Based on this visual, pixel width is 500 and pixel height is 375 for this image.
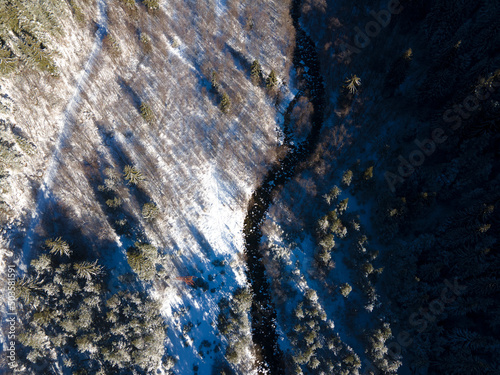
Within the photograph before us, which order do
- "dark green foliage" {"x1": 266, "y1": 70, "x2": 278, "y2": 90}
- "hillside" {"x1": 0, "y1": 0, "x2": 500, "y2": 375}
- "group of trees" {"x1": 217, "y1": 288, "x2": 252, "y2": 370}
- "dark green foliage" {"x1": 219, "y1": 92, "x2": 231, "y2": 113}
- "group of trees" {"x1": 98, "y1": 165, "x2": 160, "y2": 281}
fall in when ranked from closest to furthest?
1. "hillside" {"x1": 0, "y1": 0, "x2": 500, "y2": 375}
2. "group of trees" {"x1": 217, "y1": 288, "x2": 252, "y2": 370}
3. "group of trees" {"x1": 98, "y1": 165, "x2": 160, "y2": 281}
4. "dark green foliage" {"x1": 219, "y1": 92, "x2": 231, "y2": 113}
5. "dark green foliage" {"x1": 266, "y1": 70, "x2": 278, "y2": 90}

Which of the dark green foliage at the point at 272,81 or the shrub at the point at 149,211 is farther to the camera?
the dark green foliage at the point at 272,81

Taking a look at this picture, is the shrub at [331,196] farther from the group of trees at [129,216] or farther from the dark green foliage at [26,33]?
the dark green foliage at [26,33]

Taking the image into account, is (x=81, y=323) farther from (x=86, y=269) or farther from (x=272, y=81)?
(x=272, y=81)

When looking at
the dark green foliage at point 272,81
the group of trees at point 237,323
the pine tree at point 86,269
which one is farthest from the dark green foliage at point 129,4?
the group of trees at point 237,323

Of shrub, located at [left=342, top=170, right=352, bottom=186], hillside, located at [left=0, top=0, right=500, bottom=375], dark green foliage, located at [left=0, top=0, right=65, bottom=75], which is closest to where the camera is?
hillside, located at [left=0, top=0, right=500, bottom=375]

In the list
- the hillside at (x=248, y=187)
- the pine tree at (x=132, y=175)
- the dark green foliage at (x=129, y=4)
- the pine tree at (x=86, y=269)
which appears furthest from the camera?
the dark green foliage at (x=129, y=4)

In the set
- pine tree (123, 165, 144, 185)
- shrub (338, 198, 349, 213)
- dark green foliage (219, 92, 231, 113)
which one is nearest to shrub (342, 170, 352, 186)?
shrub (338, 198, 349, 213)

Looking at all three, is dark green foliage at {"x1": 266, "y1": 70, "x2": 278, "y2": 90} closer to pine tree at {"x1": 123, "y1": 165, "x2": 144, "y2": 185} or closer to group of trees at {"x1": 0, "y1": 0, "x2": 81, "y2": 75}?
pine tree at {"x1": 123, "y1": 165, "x2": 144, "y2": 185}

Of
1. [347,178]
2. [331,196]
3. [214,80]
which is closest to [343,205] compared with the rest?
[331,196]
